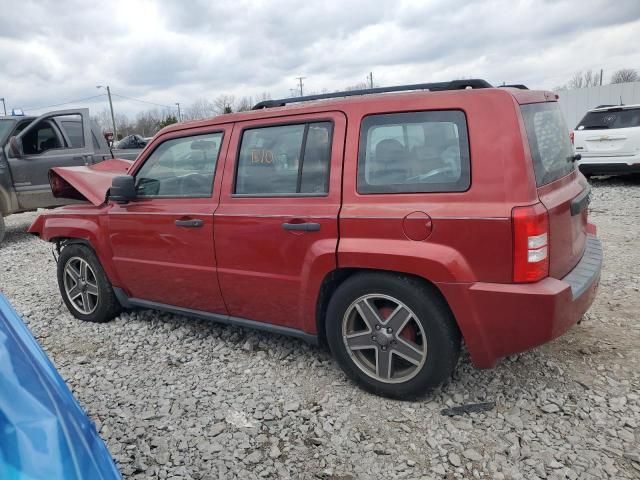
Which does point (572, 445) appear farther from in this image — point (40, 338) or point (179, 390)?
point (40, 338)

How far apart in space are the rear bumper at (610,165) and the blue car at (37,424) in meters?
10.2

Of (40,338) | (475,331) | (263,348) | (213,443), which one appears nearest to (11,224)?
(40,338)

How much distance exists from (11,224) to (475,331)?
10437 millimetres

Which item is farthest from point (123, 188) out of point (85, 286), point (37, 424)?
point (37, 424)

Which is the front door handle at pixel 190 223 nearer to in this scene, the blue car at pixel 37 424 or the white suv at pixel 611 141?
the blue car at pixel 37 424

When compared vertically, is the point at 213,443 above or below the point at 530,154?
below

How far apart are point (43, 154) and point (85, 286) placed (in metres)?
4.90

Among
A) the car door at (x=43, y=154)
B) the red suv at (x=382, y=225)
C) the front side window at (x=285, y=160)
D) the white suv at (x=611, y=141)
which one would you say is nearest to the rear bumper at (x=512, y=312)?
the red suv at (x=382, y=225)

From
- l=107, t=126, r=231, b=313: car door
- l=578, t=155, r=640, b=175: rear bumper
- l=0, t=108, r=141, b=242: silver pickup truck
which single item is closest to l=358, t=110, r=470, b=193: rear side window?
l=107, t=126, r=231, b=313: car door

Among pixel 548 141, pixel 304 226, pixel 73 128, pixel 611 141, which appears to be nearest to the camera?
pixel 548 141

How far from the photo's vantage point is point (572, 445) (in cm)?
254

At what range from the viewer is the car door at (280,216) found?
3.00m

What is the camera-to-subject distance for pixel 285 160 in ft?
10.6

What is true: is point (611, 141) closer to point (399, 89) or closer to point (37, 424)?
point (399, 89)
